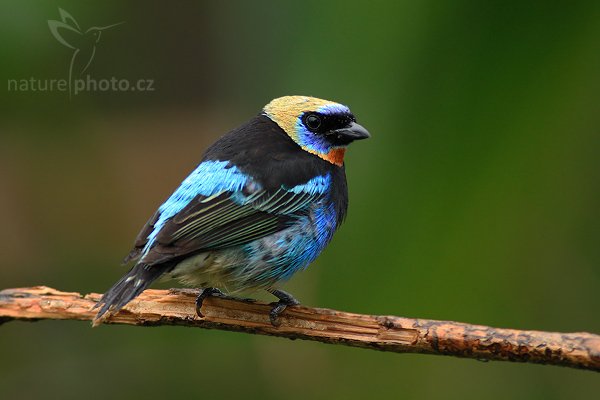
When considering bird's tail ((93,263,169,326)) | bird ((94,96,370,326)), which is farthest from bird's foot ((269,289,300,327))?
bird's tail ((93,263,169,326))

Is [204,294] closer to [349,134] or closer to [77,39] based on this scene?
[349,134]

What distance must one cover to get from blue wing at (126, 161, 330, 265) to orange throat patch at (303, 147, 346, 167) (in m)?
0.27

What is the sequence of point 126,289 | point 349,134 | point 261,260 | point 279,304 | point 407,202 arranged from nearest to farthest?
point 126,289 → point 407,202 → point 279,304 → point 261,260 → point 349,134

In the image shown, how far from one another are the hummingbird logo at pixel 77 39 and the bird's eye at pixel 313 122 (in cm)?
175

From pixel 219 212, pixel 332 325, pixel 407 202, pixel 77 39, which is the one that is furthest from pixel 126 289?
pixel 77 39

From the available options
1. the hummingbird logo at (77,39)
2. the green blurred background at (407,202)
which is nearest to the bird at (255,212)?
the green blurred background at (407,202)

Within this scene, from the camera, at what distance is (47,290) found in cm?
363

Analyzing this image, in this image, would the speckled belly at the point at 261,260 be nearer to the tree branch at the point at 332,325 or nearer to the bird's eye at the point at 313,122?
the tree branch at the point at 332,325

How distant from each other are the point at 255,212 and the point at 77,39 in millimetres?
2564

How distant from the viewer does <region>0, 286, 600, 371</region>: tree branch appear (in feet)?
9.95

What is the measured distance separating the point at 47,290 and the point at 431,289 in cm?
167

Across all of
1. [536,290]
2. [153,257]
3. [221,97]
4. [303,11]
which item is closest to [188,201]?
[153,257]

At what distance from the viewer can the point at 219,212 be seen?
4035 mm

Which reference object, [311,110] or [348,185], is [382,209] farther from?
[311,110]
